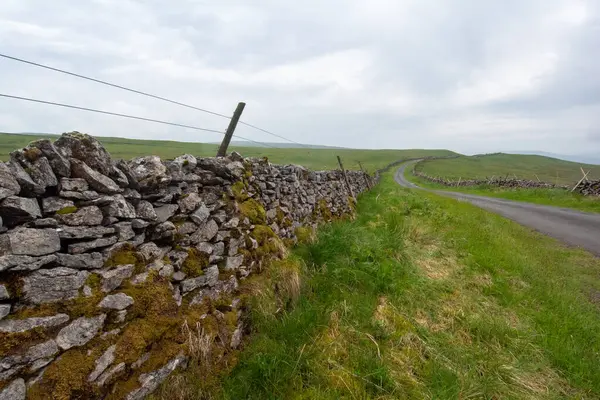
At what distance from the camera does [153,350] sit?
11.9 ft

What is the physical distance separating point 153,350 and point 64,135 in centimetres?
258

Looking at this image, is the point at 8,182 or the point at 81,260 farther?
the point at 81,260

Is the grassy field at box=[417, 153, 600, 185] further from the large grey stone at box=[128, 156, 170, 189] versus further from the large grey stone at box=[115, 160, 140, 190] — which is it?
the large grey stone at box=[115, 160, 140, 190]

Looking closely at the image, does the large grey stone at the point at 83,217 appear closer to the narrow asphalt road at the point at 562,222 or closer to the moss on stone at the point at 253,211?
the moss on stone at the point at 253,211

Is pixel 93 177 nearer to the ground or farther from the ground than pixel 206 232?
farther from the ground

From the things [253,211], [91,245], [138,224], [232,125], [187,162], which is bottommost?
[253,211]

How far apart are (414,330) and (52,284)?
494cm

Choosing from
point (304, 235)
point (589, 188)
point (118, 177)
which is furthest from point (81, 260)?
point (589, 188)

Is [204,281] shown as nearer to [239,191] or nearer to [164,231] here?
[164,231]

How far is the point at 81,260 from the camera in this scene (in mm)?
3297

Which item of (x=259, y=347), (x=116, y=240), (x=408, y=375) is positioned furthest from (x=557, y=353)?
(x=116, y=240)

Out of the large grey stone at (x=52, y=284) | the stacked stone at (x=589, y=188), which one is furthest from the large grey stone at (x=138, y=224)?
the stacked stone at (x=589, y=188)

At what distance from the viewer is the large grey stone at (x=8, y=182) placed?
2842mm

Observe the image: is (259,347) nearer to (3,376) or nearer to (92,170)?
(3,376)
